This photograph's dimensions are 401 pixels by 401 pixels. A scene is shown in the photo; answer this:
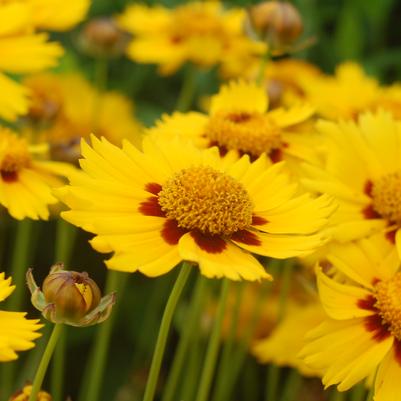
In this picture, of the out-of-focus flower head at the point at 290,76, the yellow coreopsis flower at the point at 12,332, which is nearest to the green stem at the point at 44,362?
the yellow coreopsis flower at the point at 12,332

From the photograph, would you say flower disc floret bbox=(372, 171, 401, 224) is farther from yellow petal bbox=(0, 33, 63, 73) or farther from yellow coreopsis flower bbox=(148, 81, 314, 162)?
yellow petal bbox=(0, 33, 63, 73)

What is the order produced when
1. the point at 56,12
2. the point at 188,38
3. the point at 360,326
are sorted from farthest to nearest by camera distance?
the point at 188,38 < the point at 56,12 < the point at 360,326

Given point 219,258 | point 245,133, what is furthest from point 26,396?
point 245,133

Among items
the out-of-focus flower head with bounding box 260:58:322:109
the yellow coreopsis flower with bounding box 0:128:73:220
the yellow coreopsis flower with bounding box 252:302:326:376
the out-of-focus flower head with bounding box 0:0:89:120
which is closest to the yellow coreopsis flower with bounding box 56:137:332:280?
the yellow coreopsis flower with bounding box 0:128:73:220

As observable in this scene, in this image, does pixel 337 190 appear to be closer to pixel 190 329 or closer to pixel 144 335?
pixel 190 329

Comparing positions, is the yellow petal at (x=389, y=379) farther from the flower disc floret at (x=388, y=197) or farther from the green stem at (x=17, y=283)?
the green stem at (x=17, y=283)

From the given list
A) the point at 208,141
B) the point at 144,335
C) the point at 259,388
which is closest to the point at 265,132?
the point at 208,141

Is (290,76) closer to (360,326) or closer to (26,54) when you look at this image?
(26,54)
